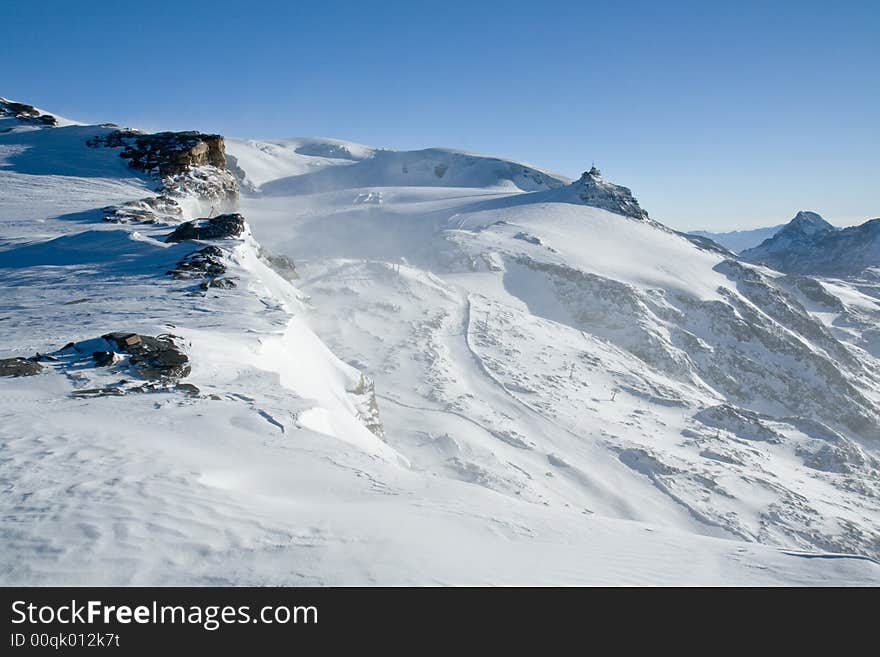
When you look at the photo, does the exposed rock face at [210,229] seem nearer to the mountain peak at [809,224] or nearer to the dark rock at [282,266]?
the dark rock at [282,266]

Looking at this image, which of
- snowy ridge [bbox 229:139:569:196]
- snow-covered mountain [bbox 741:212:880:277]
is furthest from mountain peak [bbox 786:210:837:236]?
snowy ridge [bbox 229:139:569:196]

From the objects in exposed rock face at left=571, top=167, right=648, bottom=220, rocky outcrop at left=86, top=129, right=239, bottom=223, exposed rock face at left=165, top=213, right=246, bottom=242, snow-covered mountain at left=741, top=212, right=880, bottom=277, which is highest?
snow-covered mountain at left=741, top=212, right=880, bottom=277

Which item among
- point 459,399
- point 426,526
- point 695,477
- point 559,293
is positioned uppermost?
point 559,293

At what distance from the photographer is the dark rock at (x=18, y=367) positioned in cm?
978

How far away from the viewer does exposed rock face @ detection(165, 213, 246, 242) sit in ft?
71.6

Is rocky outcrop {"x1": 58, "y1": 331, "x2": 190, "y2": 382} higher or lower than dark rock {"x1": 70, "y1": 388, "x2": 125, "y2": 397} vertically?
higher

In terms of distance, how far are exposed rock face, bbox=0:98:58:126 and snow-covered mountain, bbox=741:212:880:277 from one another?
541 ft

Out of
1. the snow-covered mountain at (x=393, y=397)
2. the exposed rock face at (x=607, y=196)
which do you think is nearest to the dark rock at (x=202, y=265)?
the snow-covered mountain at (x=393, y=397)

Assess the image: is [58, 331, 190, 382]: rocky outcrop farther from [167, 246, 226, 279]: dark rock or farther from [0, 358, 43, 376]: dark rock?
[167, 246, 226, 279]: dark rock
